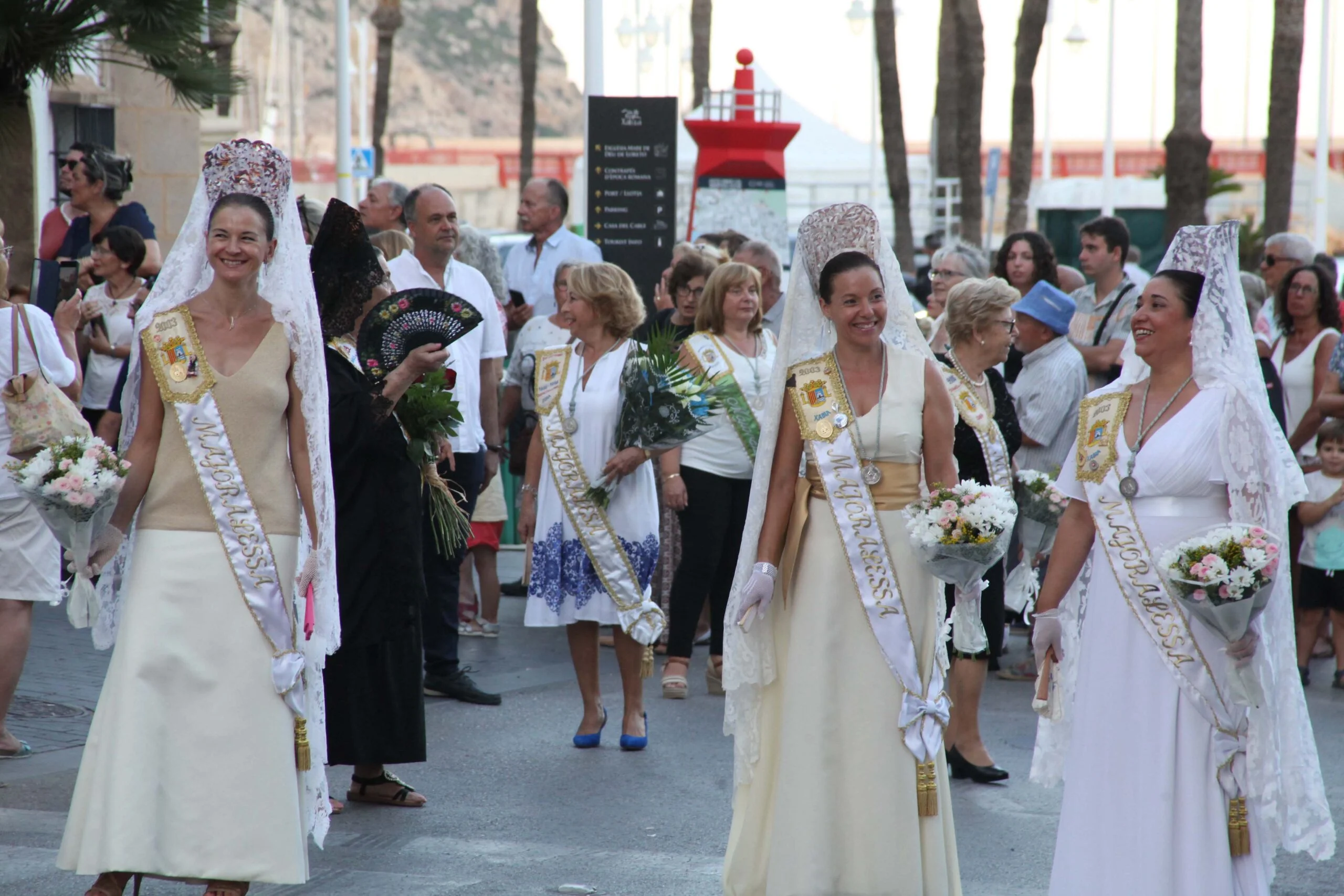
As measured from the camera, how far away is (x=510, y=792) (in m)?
6.55

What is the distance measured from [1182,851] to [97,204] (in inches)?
288

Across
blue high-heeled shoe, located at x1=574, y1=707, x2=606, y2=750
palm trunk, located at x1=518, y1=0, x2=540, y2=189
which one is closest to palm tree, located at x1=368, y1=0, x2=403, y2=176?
palm trunk, located at x1=518, y1=0, x2=540, y2=189

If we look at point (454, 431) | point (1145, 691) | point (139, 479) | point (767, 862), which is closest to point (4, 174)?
point (454, 431)

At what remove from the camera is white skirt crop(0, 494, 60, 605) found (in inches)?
261

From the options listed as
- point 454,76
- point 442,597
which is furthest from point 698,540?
point 454,76

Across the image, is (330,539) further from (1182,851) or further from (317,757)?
(1182,851)

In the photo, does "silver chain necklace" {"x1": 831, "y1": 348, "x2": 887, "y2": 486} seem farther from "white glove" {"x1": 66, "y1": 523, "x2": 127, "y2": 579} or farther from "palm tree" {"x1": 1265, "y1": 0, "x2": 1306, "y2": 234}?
"palm tree" {"x1": 1265, "y1": 0, "x2": 1306, "y2": 234}

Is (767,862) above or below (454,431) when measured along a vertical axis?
below

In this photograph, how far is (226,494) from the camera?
192 inches

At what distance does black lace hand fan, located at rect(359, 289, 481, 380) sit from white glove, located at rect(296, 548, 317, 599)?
3.80 ft

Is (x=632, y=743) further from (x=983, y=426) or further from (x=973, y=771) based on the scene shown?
(x=983, y=426)

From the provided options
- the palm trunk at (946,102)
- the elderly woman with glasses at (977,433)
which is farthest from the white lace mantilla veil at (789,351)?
the palm trunk at (946,102)

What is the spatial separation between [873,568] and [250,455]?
1929mm

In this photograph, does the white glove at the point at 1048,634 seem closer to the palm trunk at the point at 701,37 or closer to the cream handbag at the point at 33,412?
the cream handbag at the point at 33,412
